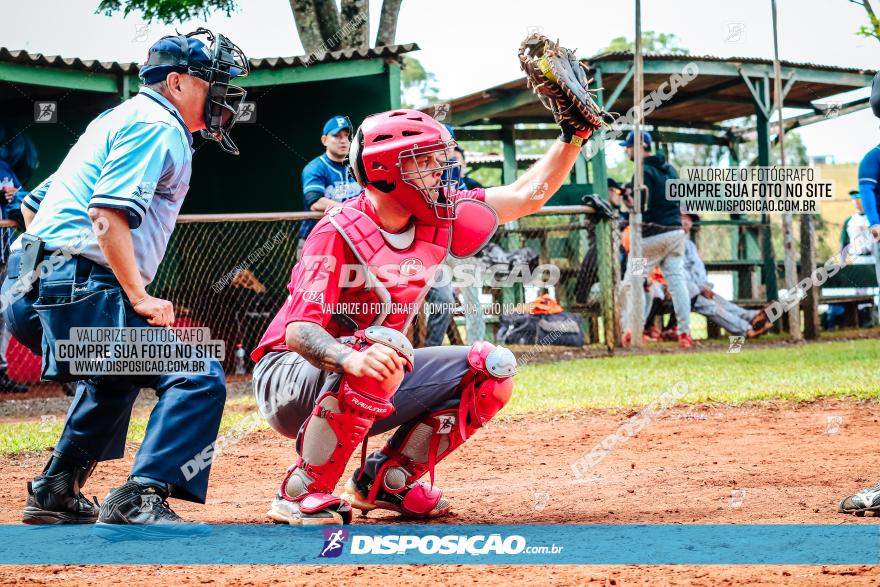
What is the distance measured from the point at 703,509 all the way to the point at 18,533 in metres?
2.70

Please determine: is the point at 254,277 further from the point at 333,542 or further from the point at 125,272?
the point at 333,542

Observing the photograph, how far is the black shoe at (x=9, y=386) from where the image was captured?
33.1 feet

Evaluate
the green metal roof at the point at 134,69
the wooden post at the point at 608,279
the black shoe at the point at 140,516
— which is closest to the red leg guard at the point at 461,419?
the black shoe at the point at 140,516

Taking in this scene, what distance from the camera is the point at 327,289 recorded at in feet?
12.9

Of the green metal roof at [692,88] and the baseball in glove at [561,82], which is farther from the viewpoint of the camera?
the green metal roof at [692,88]

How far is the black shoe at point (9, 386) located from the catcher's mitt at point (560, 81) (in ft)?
25.0

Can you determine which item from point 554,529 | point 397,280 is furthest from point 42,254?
point 554,529

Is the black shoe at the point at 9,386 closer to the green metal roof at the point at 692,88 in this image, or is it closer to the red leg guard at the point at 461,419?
the red leg guard at the point at 461,419

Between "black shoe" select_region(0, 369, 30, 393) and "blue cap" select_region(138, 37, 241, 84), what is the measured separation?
6801 millimetres

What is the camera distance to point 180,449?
3.88 metres

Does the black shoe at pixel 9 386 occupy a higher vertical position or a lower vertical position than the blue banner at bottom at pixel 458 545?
lower

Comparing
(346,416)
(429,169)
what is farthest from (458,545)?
(429,169)

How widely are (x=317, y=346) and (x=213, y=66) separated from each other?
1272 millimetres

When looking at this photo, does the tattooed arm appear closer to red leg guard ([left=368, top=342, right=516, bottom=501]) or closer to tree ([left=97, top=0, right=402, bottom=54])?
red leg guard ([left=368, top=342, right=516, bottom=501])
